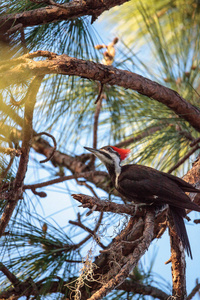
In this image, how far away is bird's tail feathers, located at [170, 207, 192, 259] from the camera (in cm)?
167

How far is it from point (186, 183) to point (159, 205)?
0.55 ft

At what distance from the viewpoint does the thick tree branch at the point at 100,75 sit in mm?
1369

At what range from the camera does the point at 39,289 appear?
6.13 ft

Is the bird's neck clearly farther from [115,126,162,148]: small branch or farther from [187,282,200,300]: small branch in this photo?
[187,282,200,300]: small branch

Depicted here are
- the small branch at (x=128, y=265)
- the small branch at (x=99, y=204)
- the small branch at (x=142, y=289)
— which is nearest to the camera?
the small branch at (x=128, y=265)

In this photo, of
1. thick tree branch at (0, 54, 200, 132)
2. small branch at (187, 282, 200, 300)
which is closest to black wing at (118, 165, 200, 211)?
thick tree branch at (0, 54, 200, 132)

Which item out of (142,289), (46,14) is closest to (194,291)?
(142,289)

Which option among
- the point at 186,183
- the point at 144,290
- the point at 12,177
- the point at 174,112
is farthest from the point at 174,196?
the point at 12,177

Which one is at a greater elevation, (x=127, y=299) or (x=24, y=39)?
(x=24, y=39)

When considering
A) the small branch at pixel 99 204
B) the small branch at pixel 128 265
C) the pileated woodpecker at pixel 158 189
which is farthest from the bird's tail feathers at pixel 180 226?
the small branch at pixel 99 204

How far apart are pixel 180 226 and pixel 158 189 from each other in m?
0.21

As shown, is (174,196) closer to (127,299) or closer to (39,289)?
(127,299)

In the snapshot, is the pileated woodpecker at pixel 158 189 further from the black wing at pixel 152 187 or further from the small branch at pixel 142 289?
the small branch at pixel 142 289

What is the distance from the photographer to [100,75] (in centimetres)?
156
